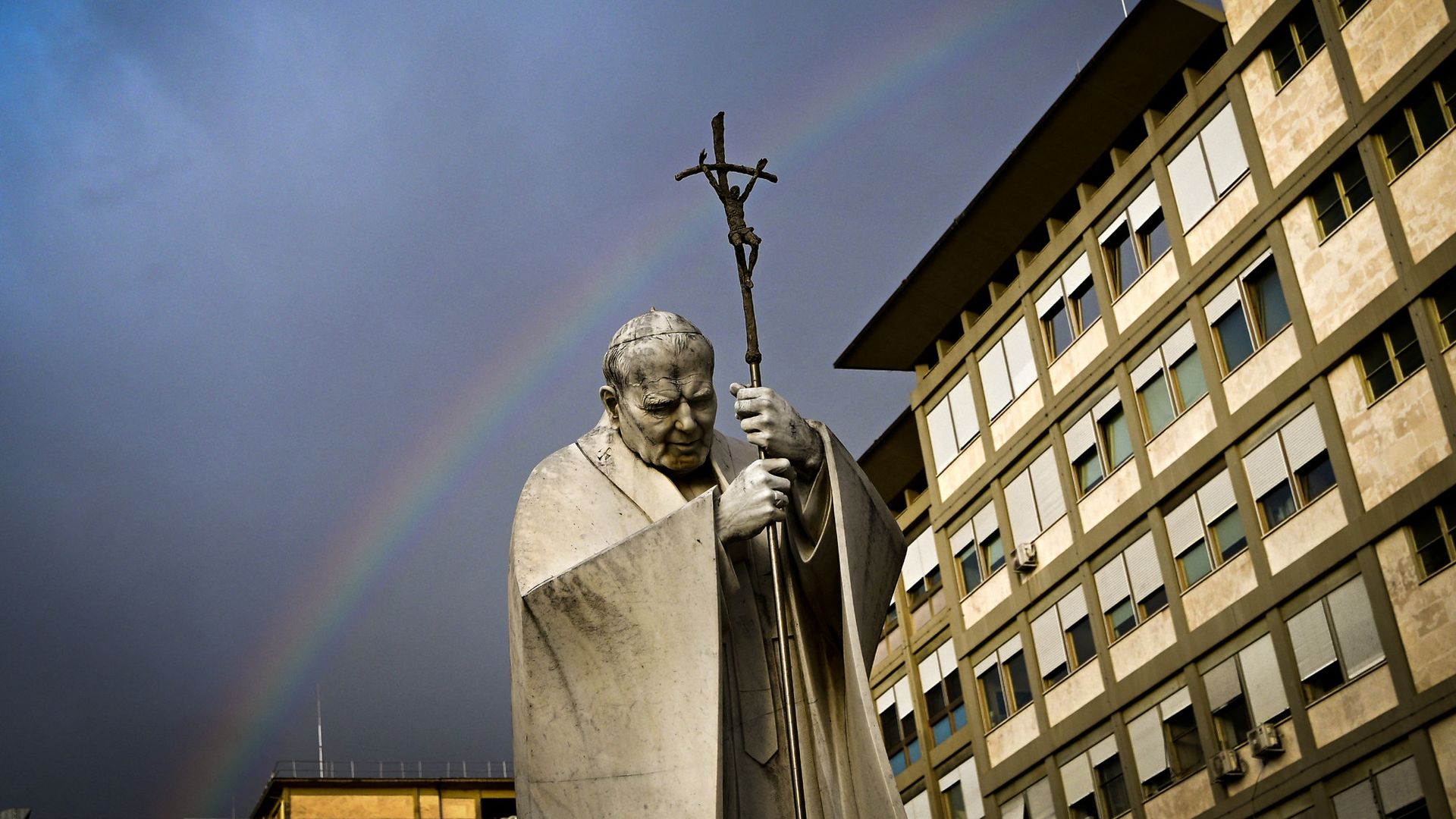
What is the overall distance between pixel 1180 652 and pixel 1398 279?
9.11 metres

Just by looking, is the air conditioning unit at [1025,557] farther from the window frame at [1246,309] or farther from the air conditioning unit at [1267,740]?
the air conditioning unit at [1267,740]

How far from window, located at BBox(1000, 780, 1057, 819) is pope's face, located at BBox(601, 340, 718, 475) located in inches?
1370

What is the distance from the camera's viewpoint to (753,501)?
311 inches

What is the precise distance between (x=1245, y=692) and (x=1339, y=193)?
367 inches

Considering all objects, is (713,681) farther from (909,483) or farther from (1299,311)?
(909,483)

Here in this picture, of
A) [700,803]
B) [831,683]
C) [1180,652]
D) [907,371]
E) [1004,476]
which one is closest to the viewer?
[700,803]

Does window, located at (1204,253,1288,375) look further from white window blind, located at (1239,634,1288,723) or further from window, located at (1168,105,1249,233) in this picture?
white window blind, located at (1239,634,1288,723)

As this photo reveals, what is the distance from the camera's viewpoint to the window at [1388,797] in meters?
30.9

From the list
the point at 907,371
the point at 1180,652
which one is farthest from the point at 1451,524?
the point at 907,371

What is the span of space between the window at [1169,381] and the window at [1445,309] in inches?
250

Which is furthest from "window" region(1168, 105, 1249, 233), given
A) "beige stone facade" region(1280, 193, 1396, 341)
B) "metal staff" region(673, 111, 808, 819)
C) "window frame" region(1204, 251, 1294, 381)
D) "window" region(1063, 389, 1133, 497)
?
"metal staff" region(673, 111, 808, 819)

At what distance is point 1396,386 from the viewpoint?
105 ft

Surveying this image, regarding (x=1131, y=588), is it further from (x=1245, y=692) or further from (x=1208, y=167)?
(x=1208, y=167)

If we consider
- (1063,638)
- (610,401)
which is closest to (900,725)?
(1063,638)
